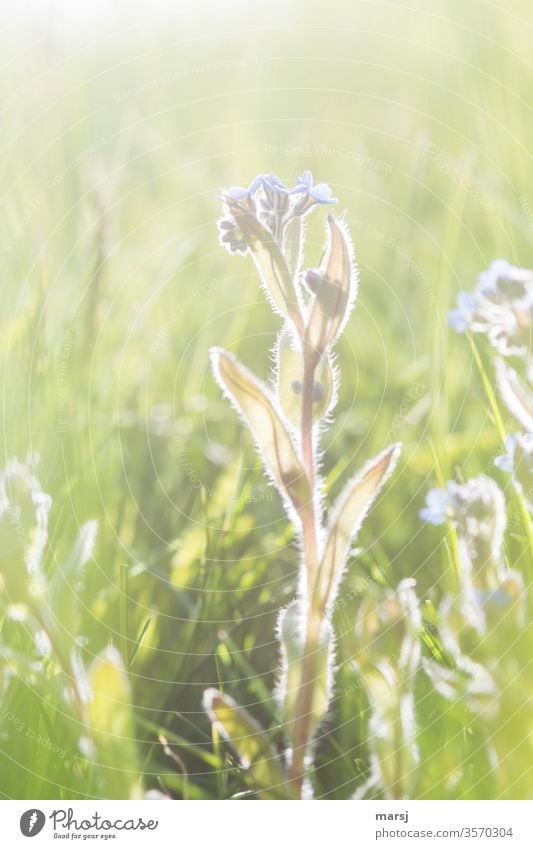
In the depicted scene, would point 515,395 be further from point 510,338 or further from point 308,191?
point 308,191

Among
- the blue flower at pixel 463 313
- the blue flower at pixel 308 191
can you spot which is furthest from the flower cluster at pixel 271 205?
the blue flower at pixel 463 313

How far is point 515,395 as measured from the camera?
A: 620mm

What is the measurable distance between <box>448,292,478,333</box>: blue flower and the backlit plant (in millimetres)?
103

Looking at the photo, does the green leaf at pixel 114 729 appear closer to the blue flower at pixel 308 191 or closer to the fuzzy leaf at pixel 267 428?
the fuzzy leaf at pixel 267 428

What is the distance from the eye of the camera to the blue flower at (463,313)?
626 millimetres

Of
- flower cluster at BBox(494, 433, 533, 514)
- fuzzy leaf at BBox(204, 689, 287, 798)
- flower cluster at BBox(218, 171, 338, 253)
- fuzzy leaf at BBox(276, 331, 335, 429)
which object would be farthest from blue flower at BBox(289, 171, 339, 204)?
fuzzy leaf at BBox(204, 689, 287, 798)

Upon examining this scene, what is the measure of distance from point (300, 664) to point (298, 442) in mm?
152

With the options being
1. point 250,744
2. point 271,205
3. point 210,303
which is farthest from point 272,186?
point 250,744

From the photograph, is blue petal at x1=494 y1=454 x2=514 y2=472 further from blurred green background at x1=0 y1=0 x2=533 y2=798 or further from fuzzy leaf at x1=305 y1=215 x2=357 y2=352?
fuzzy leaf at x1=305 y1=215 x2=357 y2=352

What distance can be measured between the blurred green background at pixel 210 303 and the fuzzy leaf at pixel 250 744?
0.04 feet

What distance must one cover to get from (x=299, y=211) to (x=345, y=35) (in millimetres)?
203

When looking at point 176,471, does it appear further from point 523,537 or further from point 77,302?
point 523,537

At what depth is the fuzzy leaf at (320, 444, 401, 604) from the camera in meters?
0.56

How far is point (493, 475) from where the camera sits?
0.61 meters
